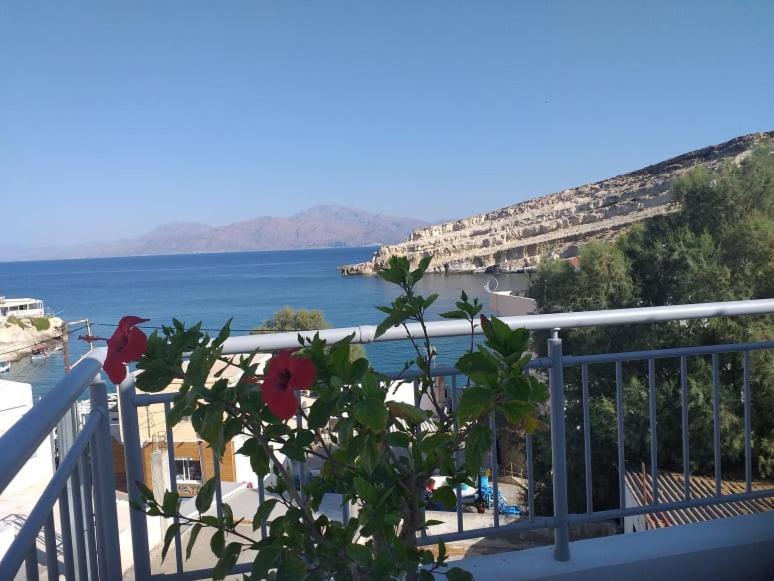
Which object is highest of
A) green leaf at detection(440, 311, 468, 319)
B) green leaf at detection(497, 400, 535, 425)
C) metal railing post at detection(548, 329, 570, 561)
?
green leaf at detection(440, 311, 468, 319)

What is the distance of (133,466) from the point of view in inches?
73.7

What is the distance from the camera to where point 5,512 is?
950 millimetres

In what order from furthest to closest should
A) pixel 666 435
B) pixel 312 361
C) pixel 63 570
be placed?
pixel 666 435
pixel 312 361
pixel 63 570

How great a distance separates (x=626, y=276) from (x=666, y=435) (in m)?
3.83

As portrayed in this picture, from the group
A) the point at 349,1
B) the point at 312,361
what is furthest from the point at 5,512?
the point at 349,1

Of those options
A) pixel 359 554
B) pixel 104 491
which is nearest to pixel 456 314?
pixel 359 554

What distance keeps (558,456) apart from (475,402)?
4.15 feet

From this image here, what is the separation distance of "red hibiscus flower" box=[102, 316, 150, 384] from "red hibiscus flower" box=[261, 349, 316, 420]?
300mm

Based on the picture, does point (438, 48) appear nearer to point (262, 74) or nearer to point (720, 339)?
point (262, 74)

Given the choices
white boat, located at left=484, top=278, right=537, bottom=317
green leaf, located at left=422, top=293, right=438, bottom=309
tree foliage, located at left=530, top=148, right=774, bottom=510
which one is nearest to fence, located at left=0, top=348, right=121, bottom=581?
green leaf, located at left=422, top=293, right=438, bottom=309

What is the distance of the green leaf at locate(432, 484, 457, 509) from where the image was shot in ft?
4.83

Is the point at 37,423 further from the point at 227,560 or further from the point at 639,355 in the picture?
the point at 639,355

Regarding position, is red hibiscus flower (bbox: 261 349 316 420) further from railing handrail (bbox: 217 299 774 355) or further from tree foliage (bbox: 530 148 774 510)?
tree foliage (bbox: 530 148 774 510)

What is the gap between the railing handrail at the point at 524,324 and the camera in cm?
191
